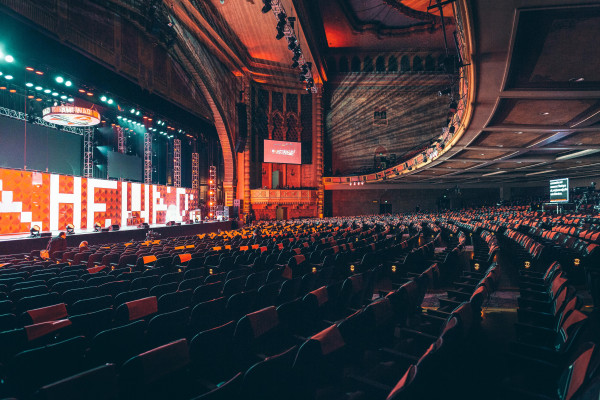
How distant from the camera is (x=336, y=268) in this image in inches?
274

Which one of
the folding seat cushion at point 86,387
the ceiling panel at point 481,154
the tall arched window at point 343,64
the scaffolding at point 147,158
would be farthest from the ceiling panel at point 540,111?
the tall arched window at point 343,64

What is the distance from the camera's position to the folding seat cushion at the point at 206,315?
3359 mm

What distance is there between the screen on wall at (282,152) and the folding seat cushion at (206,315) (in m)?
27.2

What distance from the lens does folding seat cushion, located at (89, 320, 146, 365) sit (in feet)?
8.36

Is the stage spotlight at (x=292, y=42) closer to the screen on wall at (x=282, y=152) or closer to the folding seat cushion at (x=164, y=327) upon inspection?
the screen on wall at (x=282, y=152)

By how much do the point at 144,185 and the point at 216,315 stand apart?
22.7 metres

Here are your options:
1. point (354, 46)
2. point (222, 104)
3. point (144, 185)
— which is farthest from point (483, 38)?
point (354, 46)

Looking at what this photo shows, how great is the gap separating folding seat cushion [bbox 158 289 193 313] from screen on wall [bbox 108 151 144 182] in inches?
791

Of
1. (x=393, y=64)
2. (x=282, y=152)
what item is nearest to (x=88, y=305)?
(x=282, y=152)

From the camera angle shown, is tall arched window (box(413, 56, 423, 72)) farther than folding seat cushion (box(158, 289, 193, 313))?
Yes

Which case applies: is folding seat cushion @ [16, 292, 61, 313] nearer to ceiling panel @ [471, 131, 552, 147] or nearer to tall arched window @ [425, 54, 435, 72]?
ceiling panel @ [471, 131, 552, 147]

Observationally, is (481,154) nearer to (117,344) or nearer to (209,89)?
(209,89)

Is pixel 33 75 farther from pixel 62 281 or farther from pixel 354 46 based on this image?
pixel 354 46

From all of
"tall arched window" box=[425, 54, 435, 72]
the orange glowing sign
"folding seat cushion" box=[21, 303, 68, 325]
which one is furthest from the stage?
"tall arched window" box=[425, 54, 435, 72]
